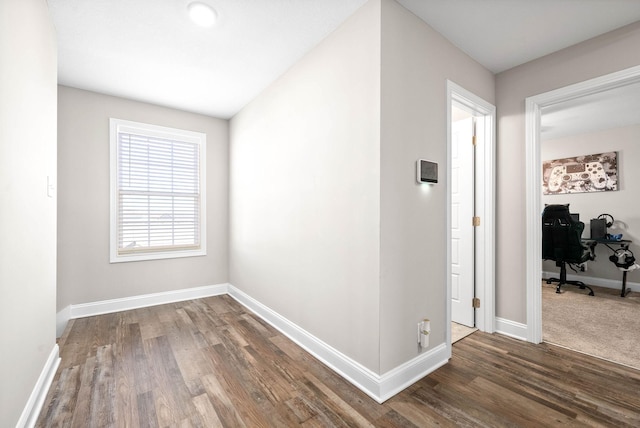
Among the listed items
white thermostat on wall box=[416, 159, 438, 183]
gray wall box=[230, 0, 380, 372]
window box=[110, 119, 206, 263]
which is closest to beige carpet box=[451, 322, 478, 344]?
gray wall box=[230, 0, 380, 372]

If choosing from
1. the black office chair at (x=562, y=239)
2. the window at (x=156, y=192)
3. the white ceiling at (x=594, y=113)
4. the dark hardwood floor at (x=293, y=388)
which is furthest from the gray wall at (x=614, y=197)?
the window at (x=156, y=192)

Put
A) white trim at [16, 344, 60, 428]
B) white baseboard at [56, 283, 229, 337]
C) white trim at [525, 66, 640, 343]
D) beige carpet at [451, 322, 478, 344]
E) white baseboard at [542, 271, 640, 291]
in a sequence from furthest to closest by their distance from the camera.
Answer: white baseboard at [542, 271, 640, 291] < white baseboard at [56, 283, 229, 337] < beige carpet at [451, 322, 478, 344] < white trim at [525, 66, 640, 343] < white trim at [16, 344, 60, 428]

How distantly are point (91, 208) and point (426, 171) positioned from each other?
12.3 feet

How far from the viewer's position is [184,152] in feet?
13.3

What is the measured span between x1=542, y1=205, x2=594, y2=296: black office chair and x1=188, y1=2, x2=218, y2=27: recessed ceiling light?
16.4ft

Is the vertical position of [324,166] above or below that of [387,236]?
above

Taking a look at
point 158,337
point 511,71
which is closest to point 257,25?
point 511,71

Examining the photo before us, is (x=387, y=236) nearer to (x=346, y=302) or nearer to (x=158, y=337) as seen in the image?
(x=346, y=302)

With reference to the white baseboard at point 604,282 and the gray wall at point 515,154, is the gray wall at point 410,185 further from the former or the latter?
the white baseboard at point 604,282

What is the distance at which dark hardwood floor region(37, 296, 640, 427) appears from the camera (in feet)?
5.43

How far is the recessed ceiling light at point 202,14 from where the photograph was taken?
6.48 feet

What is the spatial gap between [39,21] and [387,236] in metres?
2.58

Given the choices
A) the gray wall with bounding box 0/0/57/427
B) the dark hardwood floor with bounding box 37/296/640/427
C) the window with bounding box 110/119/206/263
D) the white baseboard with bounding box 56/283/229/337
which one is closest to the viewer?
the gray wall with bounding box 0/0/57/427

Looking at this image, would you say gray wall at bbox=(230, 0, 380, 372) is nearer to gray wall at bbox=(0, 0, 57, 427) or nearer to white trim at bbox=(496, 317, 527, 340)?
white trim at bbox=(496, 317, 527, 340)
